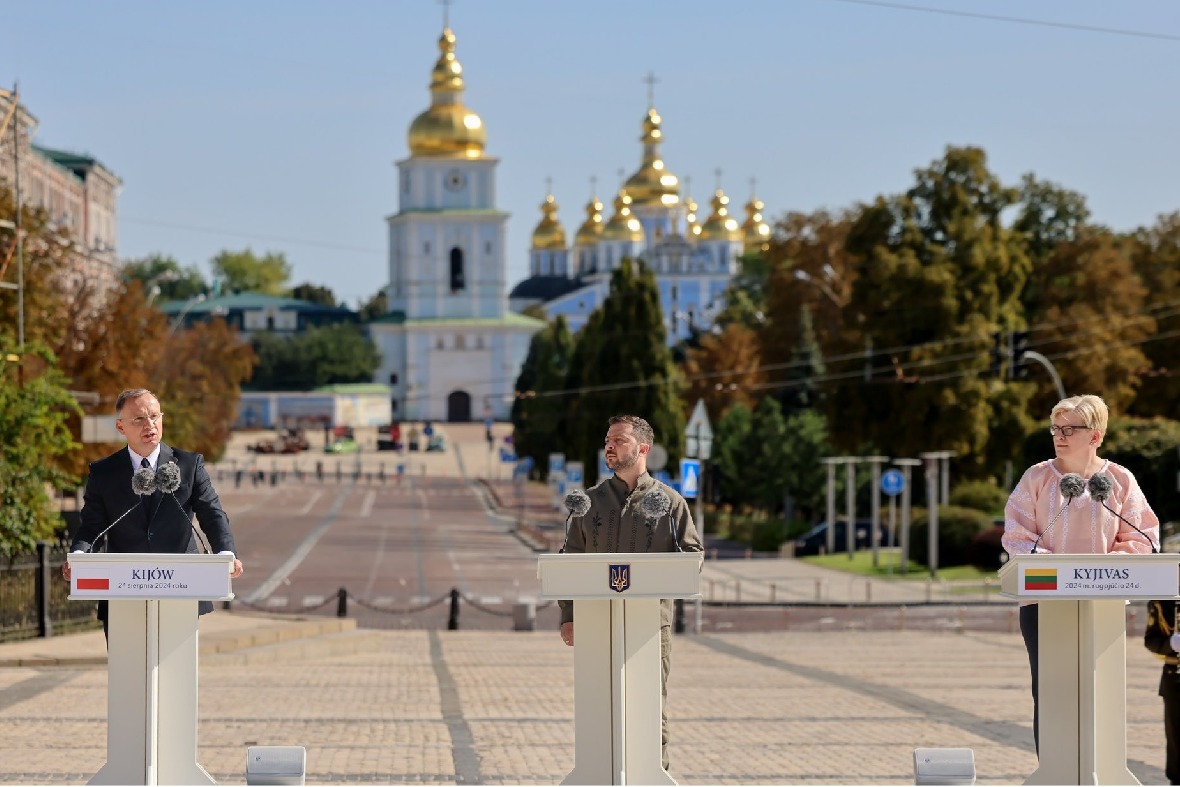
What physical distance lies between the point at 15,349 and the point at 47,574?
14.3 ft

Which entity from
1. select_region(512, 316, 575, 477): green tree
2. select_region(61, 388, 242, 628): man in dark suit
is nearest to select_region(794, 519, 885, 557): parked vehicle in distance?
select_region(512, 316, 575, 477): green tree

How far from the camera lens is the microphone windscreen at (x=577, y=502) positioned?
1038 cm

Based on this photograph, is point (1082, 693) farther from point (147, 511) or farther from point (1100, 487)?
point (147, 511)

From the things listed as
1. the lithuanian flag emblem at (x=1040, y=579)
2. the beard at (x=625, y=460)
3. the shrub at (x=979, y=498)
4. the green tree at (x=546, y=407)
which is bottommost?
the shrub at (x=979, y=498)

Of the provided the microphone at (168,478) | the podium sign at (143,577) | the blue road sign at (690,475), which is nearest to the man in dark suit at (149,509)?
the microphone at (168,478)

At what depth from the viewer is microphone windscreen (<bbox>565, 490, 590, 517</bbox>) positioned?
10383mm

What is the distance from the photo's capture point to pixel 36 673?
869 inches

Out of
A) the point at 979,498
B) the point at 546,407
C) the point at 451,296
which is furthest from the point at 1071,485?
the point at 451,296

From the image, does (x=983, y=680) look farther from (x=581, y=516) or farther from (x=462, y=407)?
(x=462, y=407)

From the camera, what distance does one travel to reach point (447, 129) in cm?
16962

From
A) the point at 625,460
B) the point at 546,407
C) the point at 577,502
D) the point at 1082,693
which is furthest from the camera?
the point at 546,407

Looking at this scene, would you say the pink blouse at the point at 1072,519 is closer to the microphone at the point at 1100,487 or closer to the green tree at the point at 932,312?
the microphone at the point at 1100,487

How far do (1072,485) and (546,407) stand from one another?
9829 centimetres

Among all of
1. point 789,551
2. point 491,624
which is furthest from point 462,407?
point 491,624
